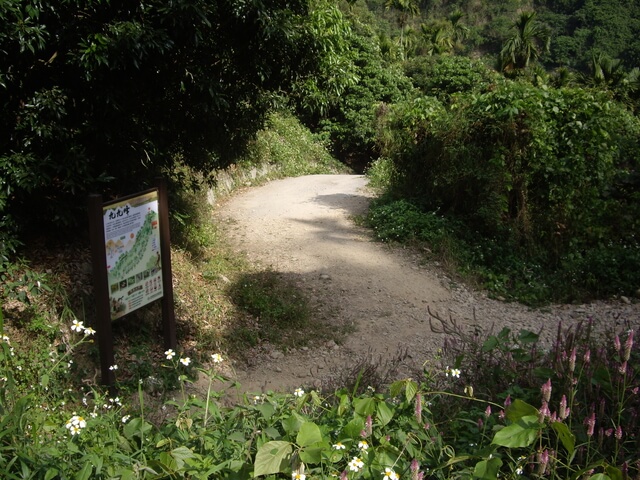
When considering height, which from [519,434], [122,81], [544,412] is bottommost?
[519,434]

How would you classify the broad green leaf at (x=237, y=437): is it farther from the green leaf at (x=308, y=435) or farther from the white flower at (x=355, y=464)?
the white flower at (x=355, y=464)

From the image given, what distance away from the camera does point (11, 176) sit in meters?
5.12

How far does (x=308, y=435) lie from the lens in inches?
89.5

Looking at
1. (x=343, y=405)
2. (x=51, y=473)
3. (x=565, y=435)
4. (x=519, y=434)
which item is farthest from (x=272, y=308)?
(x=565, y=435)

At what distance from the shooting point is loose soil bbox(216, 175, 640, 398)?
6.19 metres

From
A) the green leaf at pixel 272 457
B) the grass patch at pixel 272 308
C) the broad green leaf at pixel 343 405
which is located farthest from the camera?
the grass patch at pixel 272 308

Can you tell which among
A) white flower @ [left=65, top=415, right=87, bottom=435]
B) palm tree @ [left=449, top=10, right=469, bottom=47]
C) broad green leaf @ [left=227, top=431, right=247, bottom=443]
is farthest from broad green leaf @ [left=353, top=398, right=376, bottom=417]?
palm tree @ [left=449, top=10, right=469, bottom=47]

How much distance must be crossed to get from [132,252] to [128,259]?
0.07m

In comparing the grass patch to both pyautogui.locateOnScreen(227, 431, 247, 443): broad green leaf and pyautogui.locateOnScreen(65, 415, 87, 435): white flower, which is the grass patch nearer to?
pyautogui.locateOnScreen(65, 415, 87, 435): white flower

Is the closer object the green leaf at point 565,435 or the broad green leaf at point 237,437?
the green leaf at point 565,435

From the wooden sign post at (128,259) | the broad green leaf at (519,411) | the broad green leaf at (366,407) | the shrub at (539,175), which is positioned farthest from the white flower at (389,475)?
the shrub at (539,175)

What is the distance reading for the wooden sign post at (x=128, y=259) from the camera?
4637mm

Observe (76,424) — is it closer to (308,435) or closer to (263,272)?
(308,435)

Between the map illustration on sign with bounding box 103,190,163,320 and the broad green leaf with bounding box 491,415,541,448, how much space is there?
3.44m
